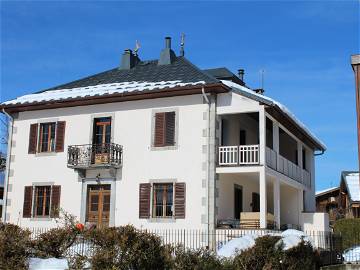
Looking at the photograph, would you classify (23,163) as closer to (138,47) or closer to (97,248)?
(138,47)

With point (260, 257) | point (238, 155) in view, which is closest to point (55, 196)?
point (238, 155)

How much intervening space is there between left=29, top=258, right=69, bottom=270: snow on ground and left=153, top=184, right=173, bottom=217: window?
9.21 m

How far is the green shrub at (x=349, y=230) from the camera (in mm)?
25019

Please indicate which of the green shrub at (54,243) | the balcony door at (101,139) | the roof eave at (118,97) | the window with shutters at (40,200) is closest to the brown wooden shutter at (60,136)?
the roof eave at (118,97)

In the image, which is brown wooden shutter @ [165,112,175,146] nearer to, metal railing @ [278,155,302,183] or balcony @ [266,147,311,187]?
balcony @ [266,147,311,187]

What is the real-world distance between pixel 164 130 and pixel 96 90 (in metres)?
3.98

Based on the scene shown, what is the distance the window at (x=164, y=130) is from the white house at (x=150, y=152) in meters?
0.04

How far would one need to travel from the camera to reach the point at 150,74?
24828 millimetres

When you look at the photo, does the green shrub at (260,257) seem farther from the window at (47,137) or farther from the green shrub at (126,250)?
the window at (47,137)

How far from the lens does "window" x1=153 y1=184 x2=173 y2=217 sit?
845 inches

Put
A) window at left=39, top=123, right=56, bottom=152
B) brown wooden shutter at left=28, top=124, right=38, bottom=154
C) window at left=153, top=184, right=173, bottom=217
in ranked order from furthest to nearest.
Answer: brown wooden shutter at left=28, top=124, right=38, bottom=154
window at left=39, top=123, right=56, bottom=152
window at left=153, top=184, right=173, bottom=217

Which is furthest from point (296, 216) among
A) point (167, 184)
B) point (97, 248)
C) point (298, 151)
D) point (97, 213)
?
point (97, 248)

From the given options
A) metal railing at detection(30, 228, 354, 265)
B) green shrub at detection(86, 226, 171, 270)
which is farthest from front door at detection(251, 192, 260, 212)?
green shrub at detection(86, 226, 171, 270)

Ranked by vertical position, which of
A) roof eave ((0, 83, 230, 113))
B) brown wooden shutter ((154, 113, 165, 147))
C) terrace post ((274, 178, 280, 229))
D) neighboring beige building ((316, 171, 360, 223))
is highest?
roof eave ((0, 83, 230, 113))
